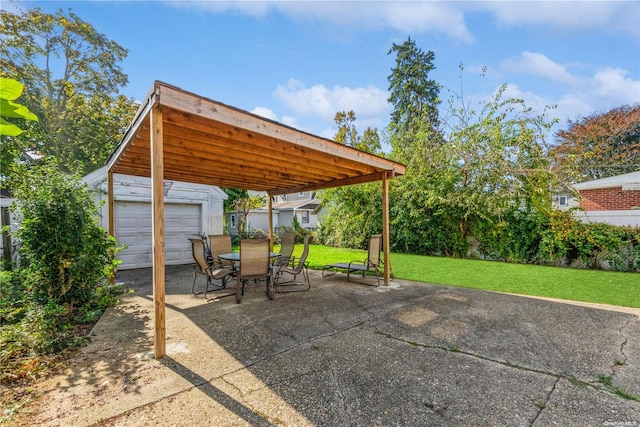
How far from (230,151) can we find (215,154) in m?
0.41

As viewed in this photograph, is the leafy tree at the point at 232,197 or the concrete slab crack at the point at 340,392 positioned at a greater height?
the leafy tree at the point at 232,197

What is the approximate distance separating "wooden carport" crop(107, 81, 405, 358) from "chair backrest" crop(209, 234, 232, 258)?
5.22 feet

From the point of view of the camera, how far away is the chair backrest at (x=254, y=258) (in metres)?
5.01

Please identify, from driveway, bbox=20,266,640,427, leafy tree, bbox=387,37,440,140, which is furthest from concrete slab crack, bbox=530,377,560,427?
leafy tree, bbox=387,37,440,140

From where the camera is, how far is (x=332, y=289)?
6.01 m

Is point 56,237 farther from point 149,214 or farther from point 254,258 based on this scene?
point 149,214

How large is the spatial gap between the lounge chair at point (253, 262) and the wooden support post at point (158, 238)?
6.18 feet

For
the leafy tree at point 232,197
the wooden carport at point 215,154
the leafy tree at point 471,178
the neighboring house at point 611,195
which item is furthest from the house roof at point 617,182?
the leafy tree at point 232,197

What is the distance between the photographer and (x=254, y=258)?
5121 millimetres

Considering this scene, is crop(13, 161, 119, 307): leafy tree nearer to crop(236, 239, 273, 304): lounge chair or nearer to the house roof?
crop(236, 239, 273, 304): lounge chair

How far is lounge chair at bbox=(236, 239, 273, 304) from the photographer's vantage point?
500 centimetres

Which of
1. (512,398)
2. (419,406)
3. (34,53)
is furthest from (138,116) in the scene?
(34,53)

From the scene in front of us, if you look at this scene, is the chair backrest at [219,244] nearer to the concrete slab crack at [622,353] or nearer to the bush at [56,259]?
the bush at [56,259]

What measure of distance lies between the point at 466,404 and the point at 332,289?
3.86 meters
